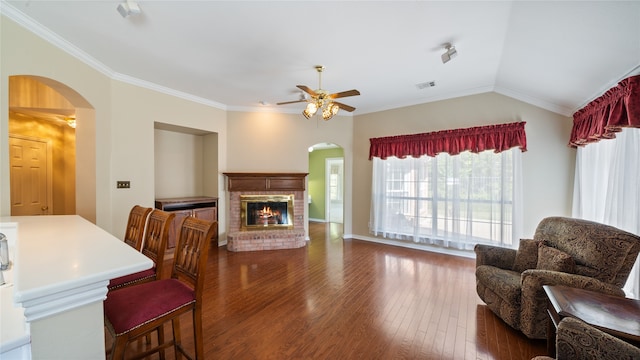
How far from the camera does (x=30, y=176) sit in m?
3.82

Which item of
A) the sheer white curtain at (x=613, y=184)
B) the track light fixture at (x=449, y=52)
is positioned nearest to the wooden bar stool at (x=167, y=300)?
the track light fixture at (x=449, y=52)

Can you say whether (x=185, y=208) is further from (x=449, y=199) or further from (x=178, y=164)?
(x=449, y=199)

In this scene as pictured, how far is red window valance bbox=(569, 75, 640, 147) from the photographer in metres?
2.06

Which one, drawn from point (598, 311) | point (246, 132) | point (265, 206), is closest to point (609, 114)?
point (598, 311)

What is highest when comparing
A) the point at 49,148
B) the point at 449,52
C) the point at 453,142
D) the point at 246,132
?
the point at 449,52

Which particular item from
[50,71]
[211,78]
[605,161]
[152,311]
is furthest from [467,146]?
[50,71]

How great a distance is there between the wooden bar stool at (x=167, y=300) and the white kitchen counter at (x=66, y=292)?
443mm

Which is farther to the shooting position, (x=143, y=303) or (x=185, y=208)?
(x=185, y=208)

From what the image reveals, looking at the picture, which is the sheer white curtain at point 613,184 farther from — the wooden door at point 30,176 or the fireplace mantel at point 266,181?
the wooden door at point 30,176

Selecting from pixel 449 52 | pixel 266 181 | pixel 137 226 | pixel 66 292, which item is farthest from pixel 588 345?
pixel 266 181

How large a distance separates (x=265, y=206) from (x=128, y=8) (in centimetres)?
356

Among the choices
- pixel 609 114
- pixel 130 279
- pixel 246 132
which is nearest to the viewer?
pixel 130 279

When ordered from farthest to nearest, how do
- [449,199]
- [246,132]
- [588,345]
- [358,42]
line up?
1. [246,132]
2. [449,199]
3. [358,42]
4. [588,345]

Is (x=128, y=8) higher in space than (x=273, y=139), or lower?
higher
